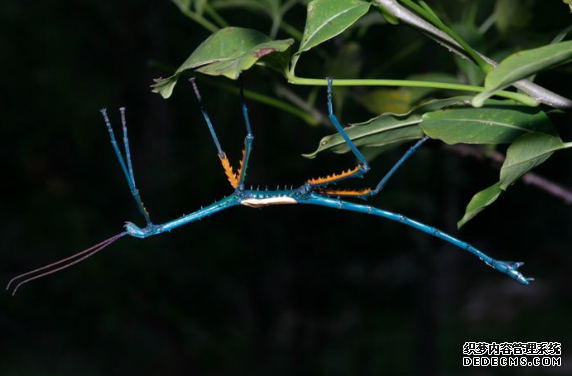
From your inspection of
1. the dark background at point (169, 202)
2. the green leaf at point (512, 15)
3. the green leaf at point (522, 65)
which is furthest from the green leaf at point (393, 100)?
the dark background at point (169, 202)

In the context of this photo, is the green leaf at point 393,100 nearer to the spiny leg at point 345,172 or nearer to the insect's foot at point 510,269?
the spiny leg at point 345,172

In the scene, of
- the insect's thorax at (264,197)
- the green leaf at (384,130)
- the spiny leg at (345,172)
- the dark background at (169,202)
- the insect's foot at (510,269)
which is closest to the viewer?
the green leaf at (384,130)

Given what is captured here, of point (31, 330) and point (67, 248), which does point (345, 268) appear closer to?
point (67, 248)

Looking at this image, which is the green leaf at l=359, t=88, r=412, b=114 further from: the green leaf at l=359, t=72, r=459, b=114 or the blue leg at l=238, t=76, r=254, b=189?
the blue leg at l=238, t=76, r=254, b=189

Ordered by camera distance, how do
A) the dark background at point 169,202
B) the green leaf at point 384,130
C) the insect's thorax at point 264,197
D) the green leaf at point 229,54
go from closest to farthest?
the green leaf at point 229,54 < the green leaf at point 384,130 < the insect's thorax at point 264,197 < the dark background at point 169,202

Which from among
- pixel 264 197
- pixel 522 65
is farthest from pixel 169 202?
pixel 522 65

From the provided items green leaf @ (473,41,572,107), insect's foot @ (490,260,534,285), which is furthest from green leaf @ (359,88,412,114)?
green leaf @ (473,41,572,107)

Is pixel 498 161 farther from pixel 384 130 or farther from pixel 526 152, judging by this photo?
pixel 526 152
